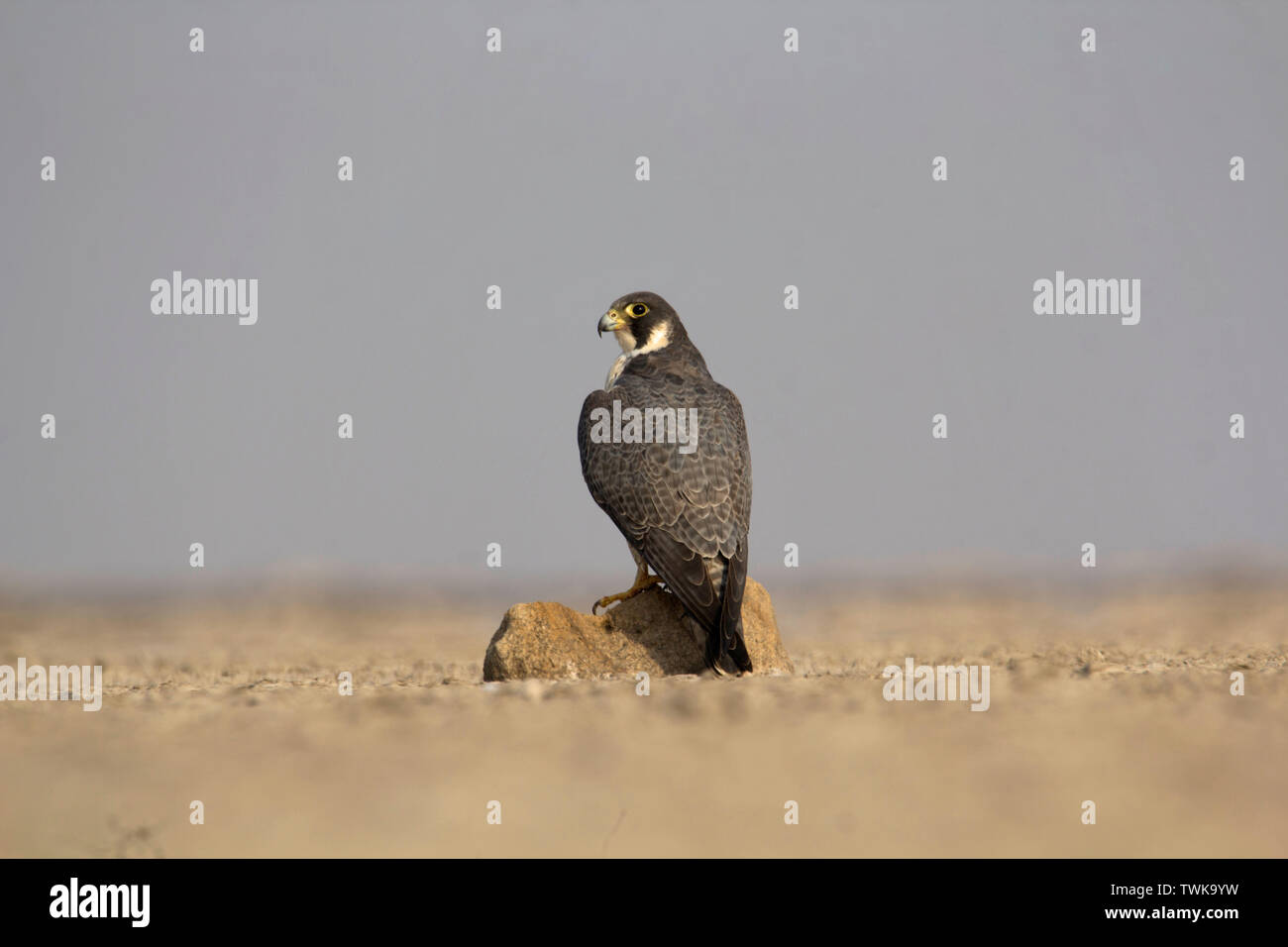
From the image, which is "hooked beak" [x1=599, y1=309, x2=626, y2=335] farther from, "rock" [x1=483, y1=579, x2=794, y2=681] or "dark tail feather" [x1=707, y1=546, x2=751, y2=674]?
"dark tail feather" [x1=707, y1=546, x2=751, y2=674]

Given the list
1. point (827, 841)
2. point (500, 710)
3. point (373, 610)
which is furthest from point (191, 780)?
point (373, 610)

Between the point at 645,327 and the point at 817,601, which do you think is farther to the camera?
the point at 817,601

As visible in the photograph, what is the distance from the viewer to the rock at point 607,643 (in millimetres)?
7648

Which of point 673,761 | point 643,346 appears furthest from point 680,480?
point 673,761

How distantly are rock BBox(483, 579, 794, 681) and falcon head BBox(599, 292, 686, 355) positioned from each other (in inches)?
67.4

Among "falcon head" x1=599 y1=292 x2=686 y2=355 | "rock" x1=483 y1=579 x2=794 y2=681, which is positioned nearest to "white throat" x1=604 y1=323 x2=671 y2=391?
"falcon head" x1=599 y1=292 x2=686 y2=355

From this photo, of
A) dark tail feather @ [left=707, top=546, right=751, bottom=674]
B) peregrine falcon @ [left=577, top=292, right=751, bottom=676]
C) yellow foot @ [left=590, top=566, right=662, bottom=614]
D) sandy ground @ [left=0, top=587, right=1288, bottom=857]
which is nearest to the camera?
sandy ground @ [left=0, top=587, right=1288, bottom=857]

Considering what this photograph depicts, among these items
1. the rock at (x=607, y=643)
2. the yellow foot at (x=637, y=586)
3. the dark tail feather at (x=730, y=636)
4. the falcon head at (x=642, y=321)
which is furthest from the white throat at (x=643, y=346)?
the dark tail feather at (x=730, y=636)

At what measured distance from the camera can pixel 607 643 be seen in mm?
7898

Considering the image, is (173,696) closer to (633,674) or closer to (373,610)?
(633,674)

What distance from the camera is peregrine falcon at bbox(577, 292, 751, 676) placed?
7.56 m

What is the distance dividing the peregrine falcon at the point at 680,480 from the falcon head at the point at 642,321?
12 centimetres

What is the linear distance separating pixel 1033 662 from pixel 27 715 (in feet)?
18.7

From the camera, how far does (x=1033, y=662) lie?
25.8 ft
